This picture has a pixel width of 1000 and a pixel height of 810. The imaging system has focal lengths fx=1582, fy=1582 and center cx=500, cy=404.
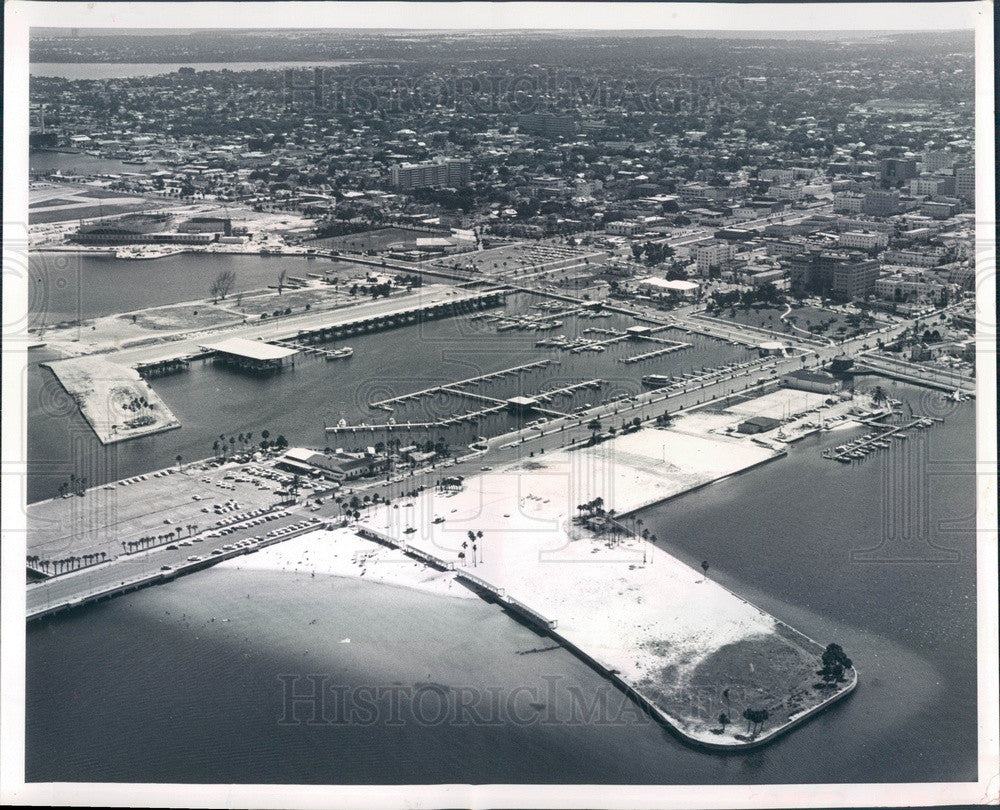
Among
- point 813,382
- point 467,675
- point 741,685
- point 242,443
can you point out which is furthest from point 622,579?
point 813,382

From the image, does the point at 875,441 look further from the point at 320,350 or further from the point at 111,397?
the point at 111,397

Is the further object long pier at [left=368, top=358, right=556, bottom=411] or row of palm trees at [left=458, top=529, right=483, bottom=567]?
long pier at [left=368, top=358, right=556, bottom=411]

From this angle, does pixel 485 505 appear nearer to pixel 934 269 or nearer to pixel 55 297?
pixel 55 297

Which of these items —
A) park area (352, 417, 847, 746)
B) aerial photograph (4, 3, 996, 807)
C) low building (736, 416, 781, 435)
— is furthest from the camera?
low building (736, 416, 781, 435)

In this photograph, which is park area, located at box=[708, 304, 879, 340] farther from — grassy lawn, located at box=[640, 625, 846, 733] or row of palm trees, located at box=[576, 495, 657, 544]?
grassy lawn, located at box=[640, 625, 846, 733]

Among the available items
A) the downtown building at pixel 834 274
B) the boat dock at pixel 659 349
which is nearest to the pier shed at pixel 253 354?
the boat dock at pixel 659 349

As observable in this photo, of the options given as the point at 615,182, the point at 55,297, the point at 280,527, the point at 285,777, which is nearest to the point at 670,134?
the point at 615,182

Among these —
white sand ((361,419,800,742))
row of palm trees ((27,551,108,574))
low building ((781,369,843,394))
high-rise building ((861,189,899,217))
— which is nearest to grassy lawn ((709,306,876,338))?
low building ((781,369,843,394))
